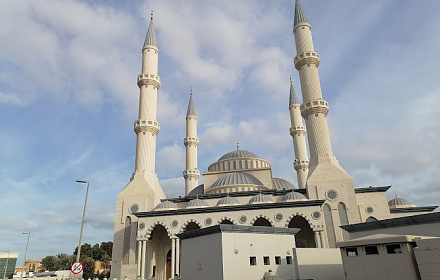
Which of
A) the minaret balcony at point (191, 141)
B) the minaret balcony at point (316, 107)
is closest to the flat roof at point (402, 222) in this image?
the minaret balcony at point (316, 107)

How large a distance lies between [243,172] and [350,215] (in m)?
16.7

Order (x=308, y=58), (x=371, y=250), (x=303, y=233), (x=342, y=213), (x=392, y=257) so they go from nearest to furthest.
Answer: (x=392, y=257)
(x=371, y=250)
(x=342, y=213)
(x=303, y=233)
(x=308, y=58)

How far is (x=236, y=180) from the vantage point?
3938 cm

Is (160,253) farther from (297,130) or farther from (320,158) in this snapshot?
(297,130)

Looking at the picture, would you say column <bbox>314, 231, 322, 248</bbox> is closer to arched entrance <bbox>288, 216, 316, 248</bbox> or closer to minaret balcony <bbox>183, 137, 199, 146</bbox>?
arched entrance <bbox>288, 216, 316, 248</bbox>

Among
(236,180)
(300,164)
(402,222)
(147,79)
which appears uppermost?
(147,79)

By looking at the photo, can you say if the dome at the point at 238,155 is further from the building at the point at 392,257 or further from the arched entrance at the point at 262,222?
the building at the point at 392,257

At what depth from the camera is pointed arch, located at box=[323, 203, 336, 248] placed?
96.5 ft

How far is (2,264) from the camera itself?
2175 inches

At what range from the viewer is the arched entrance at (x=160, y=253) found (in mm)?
33812

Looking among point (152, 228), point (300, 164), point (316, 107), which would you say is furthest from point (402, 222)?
point (300, 164)

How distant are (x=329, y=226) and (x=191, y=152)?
2714cm

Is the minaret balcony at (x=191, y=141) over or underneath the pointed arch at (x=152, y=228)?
over

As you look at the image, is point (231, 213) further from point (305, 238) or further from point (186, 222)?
point (305, 238)
